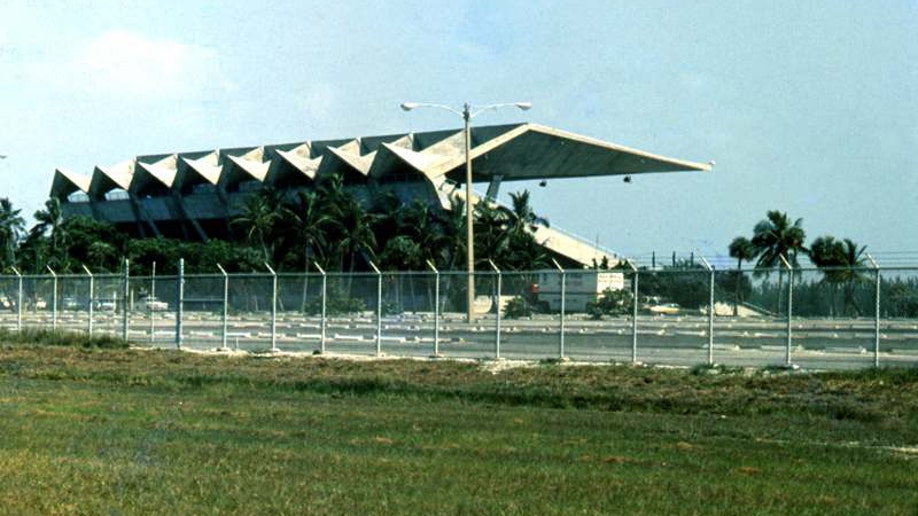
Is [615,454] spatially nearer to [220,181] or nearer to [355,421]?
[355,421]

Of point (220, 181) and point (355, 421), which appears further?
point (220, 181)

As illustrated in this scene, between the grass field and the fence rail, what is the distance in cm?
226

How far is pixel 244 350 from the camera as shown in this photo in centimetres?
3403

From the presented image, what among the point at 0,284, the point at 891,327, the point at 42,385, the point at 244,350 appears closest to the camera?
the point at 42,385

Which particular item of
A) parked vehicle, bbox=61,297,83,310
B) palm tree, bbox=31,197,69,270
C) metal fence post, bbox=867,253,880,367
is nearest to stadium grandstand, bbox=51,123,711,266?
palm tree, bbox=31,197,69,270

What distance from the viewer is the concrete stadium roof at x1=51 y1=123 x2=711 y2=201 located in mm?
88062

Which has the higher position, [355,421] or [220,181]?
[220,181]

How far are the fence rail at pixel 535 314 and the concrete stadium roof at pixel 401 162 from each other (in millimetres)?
48442

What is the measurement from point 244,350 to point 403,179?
5482cm

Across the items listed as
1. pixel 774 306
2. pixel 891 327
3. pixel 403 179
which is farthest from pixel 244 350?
pixel 403 179

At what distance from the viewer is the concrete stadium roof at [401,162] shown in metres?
88.1

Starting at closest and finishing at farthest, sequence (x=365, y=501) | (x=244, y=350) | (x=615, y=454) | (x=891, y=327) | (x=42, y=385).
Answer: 1. (x=365, y=501)
2. (x=615, y=454)
3. (x=42, y=385)
4. (x=891, y=327)
5. (x=244, y=350)

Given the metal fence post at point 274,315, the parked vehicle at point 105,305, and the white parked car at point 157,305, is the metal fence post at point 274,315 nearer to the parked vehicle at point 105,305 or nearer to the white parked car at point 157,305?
the white parked car at point 157,305

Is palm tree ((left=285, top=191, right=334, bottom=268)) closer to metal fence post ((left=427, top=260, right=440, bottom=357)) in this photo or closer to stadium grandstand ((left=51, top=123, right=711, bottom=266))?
stadium grandstand ((left=51, top=123, right=711, bottom=266))
